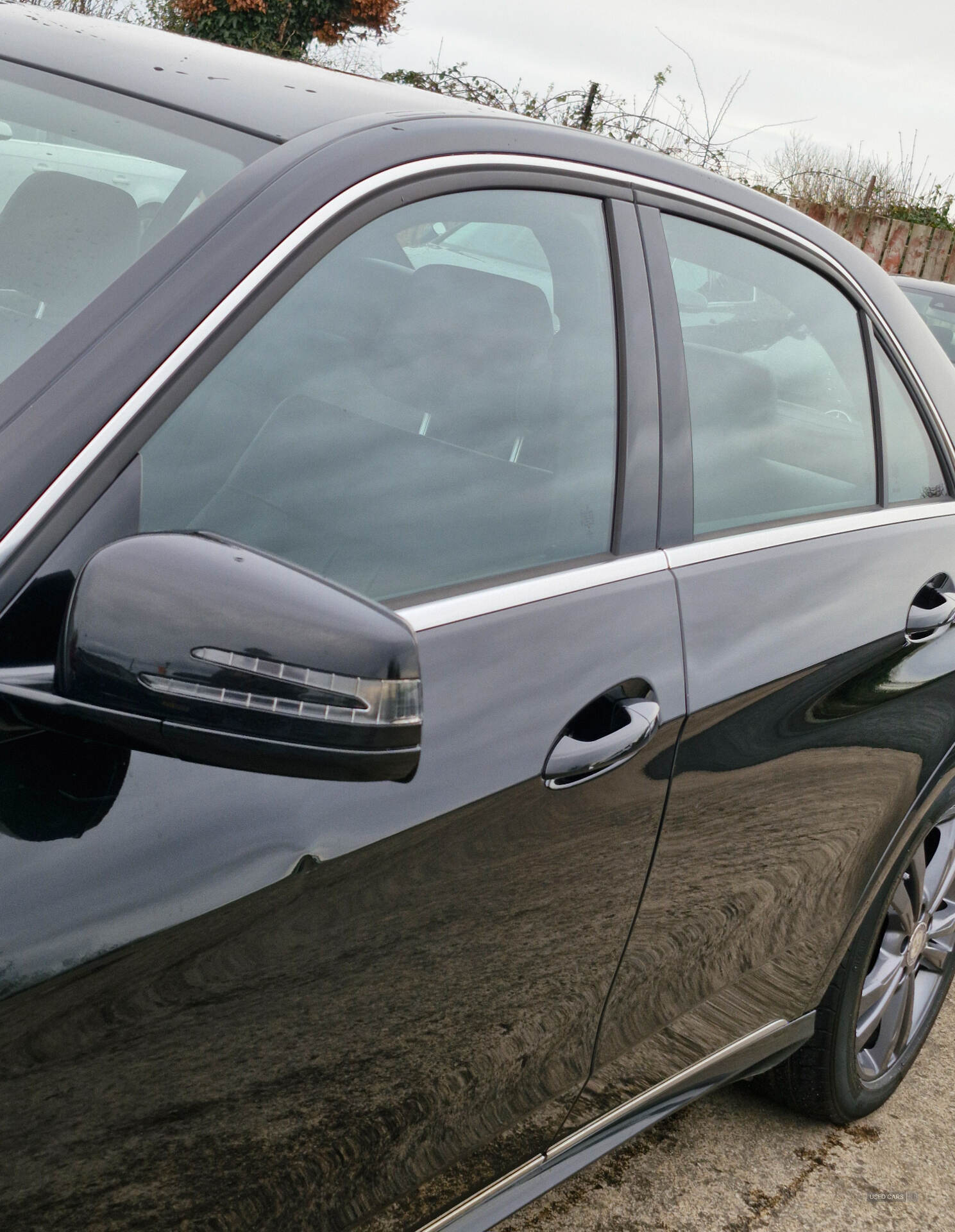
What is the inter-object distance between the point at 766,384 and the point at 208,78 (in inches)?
38.7

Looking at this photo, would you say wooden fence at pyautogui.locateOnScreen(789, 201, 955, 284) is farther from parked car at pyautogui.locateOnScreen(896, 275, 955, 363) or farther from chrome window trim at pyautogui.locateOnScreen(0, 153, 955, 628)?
chrome window trim at pyautogui.locateOnScreen(0, 153, 955, 628)

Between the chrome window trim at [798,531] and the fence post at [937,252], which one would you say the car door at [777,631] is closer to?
the chrome window trim at [798,531]

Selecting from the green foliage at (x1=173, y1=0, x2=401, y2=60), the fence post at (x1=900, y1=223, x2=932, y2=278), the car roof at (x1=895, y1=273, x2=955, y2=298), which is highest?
the green foliage at (x1=173, y1=0, x2=401, y2=60)

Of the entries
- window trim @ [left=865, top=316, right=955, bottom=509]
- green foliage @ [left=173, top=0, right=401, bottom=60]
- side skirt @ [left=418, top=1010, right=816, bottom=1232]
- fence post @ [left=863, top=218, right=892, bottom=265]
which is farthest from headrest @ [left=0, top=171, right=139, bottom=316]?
fence post @ [left=863, top=218, right=892, bottom=265]

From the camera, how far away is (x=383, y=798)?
1.26m

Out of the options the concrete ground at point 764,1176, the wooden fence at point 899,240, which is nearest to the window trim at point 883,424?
the concrete ground at point 764,1176

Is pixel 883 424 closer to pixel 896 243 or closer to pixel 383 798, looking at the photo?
pixel 383 798

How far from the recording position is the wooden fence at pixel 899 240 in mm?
15336

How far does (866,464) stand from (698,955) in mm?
945

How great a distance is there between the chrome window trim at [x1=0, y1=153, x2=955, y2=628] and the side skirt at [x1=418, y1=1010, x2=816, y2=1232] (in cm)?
76

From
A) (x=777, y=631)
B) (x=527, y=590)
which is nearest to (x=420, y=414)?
(x=527, y=590)

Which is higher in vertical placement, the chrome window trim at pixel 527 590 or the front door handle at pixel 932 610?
the chrome window trim at pixel 527 590

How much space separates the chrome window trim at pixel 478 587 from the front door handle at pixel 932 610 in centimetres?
15

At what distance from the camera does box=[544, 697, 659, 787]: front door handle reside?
1470mm
